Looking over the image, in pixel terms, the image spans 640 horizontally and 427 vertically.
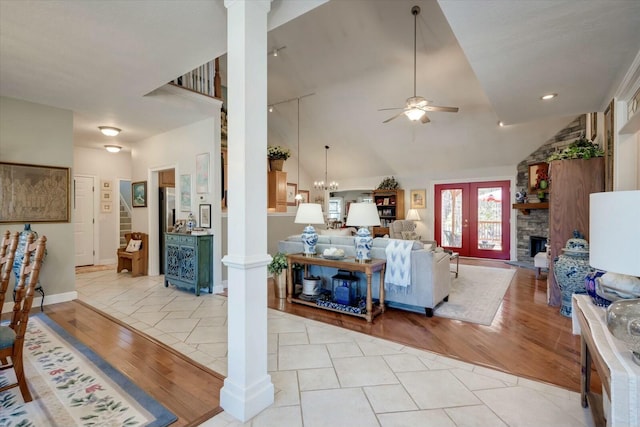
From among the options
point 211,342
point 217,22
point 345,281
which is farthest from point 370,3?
point 211,342

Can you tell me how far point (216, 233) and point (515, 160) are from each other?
706 centimetres

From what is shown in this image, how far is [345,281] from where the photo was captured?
3.73m

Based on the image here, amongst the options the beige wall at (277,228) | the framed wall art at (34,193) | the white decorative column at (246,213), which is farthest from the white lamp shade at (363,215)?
the framed wall art at (34,193)

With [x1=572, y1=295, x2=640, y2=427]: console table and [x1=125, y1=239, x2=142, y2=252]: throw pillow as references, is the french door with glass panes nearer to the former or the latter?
[x1=572, y1=295, x2=640, y2=427]: console table

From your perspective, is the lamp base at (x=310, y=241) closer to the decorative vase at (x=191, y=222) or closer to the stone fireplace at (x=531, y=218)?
the decorative vase at (x=191, y=222)

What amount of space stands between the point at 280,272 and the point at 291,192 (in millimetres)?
5136

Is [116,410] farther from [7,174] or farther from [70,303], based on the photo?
[7,174]

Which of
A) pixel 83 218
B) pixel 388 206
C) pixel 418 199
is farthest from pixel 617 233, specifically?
pixel 83 218

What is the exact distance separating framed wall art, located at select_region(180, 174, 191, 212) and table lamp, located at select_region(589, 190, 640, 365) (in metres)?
5.06

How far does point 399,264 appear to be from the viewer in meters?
3.55

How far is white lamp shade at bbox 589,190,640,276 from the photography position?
1127mm

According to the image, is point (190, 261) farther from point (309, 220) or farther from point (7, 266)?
point (7, 266)

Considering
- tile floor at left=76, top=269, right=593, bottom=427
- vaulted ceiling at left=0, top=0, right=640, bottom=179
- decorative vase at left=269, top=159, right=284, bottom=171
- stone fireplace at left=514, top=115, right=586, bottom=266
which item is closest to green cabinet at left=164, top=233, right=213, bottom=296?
tile floor at left=76, top=269, right=593, bottom=427

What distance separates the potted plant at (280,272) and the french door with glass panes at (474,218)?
5.80 metres
